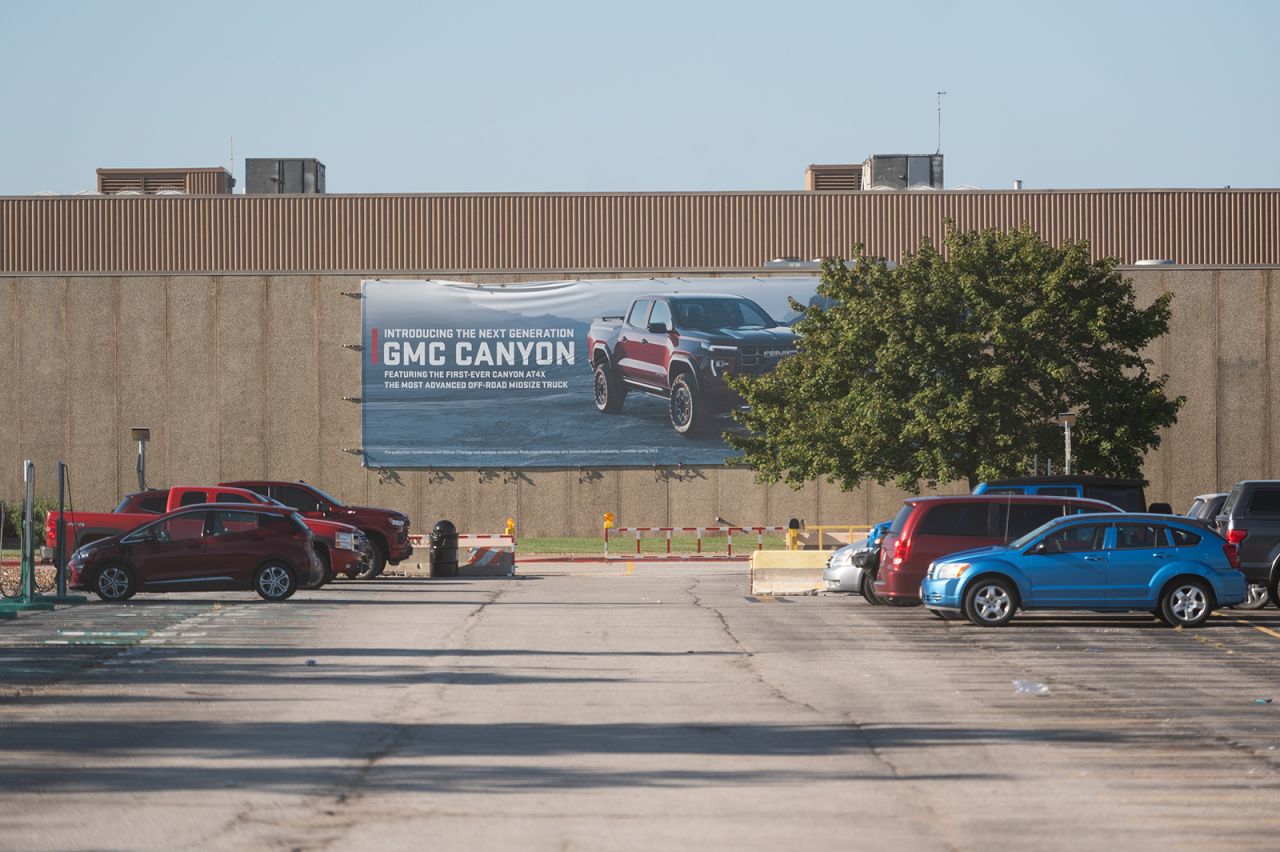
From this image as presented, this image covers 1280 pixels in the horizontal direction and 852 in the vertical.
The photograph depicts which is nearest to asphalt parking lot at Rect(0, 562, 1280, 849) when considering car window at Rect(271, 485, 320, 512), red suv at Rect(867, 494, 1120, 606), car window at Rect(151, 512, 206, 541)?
red suv at Rect(867, 494, 1120, 606)

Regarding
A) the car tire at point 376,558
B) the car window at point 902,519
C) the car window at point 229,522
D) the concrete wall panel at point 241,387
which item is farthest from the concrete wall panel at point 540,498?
the car window at point 902,519

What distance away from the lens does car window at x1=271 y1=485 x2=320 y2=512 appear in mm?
35500

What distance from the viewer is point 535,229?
58.8m

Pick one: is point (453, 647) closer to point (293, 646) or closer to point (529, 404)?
point (293, 646)

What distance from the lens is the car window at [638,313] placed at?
5481 cm

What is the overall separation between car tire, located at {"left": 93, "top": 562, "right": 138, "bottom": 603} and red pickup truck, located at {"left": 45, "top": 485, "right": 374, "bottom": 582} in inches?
79.5

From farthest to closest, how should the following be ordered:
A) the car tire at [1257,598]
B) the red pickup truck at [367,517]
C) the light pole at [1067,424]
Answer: the light pole at [1067,424] < the red pickup truck at [367,517] < the car tire at [1257,598]

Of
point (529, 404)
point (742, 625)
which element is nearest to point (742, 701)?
point (742, 625)

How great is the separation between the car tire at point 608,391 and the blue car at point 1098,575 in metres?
32.9

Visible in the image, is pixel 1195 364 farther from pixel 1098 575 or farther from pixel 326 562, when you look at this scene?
pixel 1098 575

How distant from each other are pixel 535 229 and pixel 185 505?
28.6 metres

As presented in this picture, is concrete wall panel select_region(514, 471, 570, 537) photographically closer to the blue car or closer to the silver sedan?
the silver sedan

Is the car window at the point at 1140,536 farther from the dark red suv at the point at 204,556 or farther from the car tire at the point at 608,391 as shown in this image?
the car tire at the point at 608,391

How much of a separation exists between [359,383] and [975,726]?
45.3 metres
